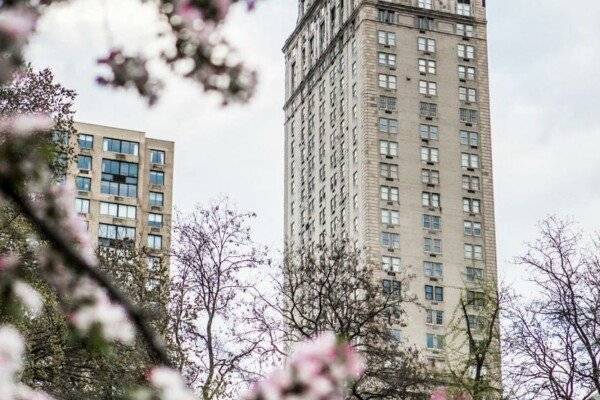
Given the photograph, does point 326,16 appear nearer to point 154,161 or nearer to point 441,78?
point 441,78

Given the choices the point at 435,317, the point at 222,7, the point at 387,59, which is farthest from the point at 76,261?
the point at 387,59

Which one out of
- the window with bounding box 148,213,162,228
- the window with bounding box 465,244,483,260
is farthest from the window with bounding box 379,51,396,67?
the window with bounding box 148,213,162,228

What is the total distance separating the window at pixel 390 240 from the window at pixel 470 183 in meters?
10.2

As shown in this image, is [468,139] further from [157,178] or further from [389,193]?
[157,178]

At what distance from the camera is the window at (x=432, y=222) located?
108062mm

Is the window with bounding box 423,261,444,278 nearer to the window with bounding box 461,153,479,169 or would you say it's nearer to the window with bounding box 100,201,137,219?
the window with bounding box 461,153,479,169

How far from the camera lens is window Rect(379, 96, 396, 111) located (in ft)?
366

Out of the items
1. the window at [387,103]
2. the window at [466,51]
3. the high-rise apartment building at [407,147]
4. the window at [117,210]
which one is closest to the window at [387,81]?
the high-rise apartment building at [407,147]

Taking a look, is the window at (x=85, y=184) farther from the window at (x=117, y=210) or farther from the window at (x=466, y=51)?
the window at (x=466, y=51)

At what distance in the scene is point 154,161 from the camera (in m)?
109

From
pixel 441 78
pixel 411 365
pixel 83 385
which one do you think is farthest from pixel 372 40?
pixel 83 385

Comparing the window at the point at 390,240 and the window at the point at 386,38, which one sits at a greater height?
the window at the point at 386,38

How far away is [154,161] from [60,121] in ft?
269

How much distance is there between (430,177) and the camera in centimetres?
11056
